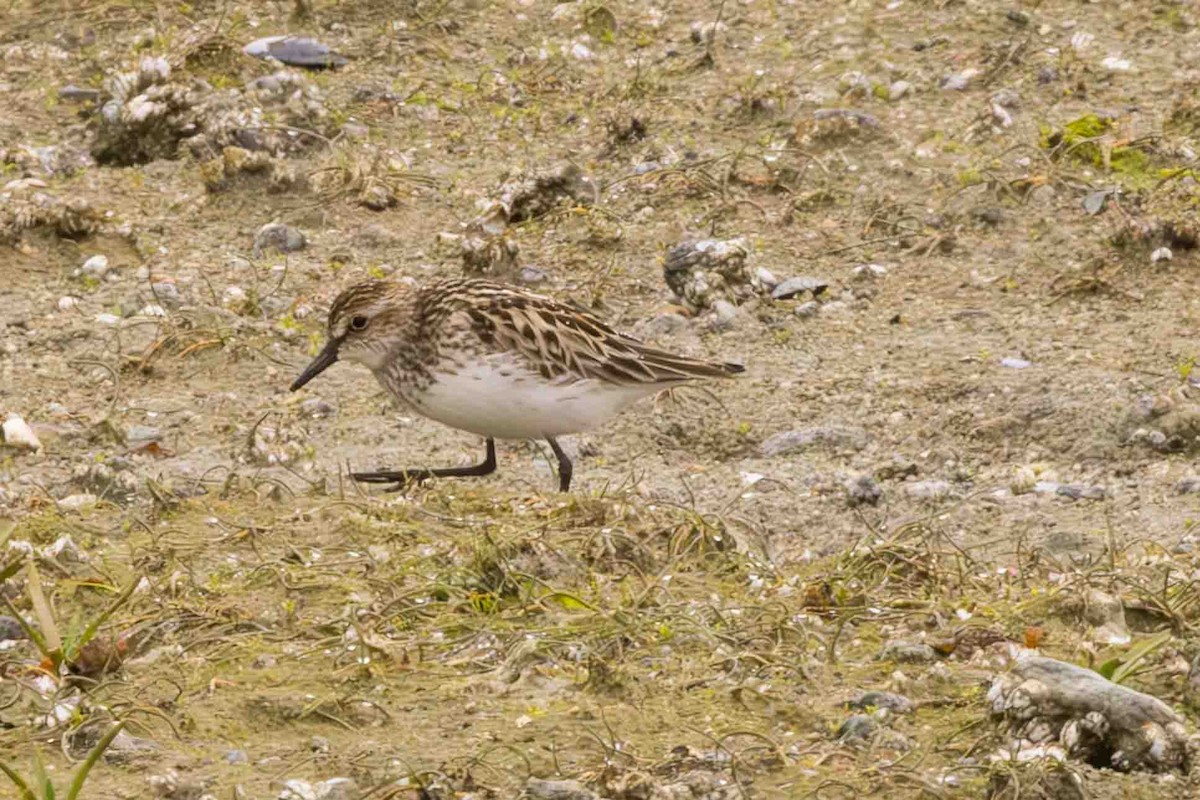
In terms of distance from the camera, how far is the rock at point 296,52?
37.4 feet

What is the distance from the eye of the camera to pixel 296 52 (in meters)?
11.5

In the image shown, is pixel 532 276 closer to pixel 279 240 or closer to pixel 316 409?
pixel 279 240

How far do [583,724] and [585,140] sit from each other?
596 centimetres

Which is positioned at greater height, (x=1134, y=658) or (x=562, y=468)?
(x=1134, y=658)

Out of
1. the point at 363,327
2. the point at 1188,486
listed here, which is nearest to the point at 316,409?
the point at 363,327

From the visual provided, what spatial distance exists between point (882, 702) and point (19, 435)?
416 centimetres

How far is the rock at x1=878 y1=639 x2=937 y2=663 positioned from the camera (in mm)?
5879

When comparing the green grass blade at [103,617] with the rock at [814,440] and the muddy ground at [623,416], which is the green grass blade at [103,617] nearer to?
the muddy ground at [623,416]

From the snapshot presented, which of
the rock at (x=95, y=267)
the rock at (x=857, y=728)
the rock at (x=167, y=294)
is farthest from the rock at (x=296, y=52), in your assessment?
the rock at (x=857, y=728)

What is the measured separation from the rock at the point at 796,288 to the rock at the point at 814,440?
50.5 inches

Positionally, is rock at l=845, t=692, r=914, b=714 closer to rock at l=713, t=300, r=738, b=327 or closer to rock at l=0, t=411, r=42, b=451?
rock at l=713, t=300, r=738, b=327

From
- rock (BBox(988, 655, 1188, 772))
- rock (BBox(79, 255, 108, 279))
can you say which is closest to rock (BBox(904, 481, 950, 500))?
rock (BBox(988, 655, 1188, 772))

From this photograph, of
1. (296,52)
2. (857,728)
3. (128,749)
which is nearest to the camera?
(128,749)

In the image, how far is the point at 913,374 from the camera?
8.77 metres
